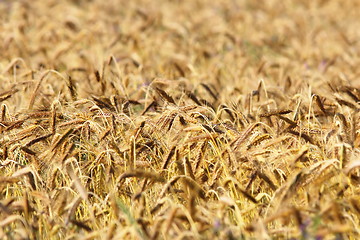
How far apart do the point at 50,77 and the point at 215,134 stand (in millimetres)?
2484

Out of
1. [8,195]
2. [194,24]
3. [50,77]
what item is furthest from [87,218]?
[194,24]

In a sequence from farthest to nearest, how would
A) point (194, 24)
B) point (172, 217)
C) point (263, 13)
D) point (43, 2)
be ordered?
1. point (263, 13)
2. point (43, 2)
3. point (194, 24)
4. point (172, 217)

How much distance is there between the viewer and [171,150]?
345 centimetres

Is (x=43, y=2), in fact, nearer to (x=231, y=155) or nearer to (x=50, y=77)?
(x=50, y=77)

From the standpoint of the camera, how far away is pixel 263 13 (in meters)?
10.4

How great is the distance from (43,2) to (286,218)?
299 inches

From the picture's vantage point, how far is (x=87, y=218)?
3.36 m

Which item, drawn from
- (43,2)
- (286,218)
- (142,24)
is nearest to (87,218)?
(286,218)

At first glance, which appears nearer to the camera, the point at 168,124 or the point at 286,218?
the point at 286,218

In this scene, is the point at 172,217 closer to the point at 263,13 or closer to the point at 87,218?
the point at 87,218

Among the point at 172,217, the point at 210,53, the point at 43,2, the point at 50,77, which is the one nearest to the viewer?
the point at 172,217

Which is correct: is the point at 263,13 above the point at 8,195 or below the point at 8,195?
above

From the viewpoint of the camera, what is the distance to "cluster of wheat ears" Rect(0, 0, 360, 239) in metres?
2.99

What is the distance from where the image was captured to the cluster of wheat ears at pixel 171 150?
118 inches
